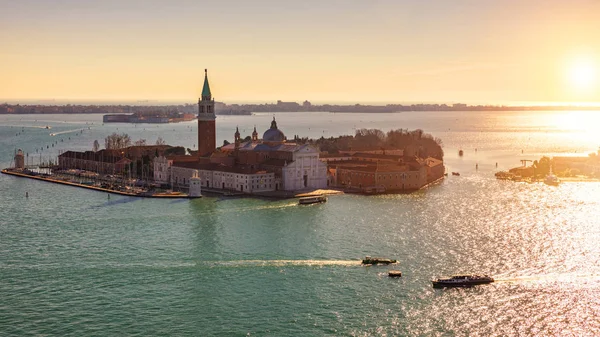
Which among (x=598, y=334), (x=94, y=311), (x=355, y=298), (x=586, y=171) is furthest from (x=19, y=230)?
(x=586, y=171)

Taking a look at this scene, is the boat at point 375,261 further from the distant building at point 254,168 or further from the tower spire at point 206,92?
the tower spire at point 206,92

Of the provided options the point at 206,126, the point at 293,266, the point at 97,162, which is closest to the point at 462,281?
the point at 293,266

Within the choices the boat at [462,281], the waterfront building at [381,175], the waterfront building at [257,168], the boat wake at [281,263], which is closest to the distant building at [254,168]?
the waterfront building at [257,168]

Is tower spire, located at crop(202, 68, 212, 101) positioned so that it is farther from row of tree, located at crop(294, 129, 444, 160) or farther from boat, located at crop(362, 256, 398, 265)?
boat, located at crop(362, 256, 398, 265)

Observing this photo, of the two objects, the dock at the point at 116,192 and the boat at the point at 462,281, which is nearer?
the boat at the point at 462,281

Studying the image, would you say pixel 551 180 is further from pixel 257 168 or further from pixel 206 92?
pixel 206 92
